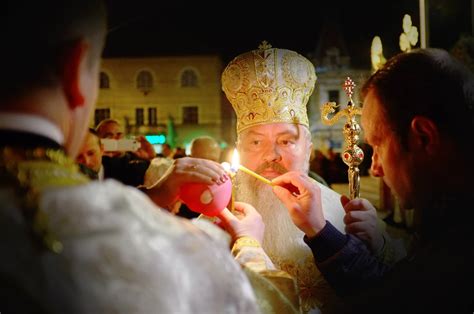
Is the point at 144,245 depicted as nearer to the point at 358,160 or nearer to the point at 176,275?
the point at 176,275

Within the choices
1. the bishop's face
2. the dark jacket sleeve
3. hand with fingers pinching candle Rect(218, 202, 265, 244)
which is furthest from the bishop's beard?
hand with fingers pinching candle Rect(218, 202, 265, 244)

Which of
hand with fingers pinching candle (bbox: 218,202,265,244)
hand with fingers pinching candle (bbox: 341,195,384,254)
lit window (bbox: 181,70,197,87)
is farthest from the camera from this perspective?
lit window (bbox: 181,70,197,87)

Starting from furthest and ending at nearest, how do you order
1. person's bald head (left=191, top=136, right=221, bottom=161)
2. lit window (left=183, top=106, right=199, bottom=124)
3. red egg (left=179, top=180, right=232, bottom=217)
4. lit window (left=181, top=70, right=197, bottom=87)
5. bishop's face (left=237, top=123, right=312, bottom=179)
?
lit window (left=181, top=70, right=197, bottom=87), lit window (left=183, top=106, right=199, bottom=124), person's bald head (left=191, top=136, right=221, bottom=161), bishop's face (left=237, top=123, right=312, bottom=179), red egg (left=179, top=180, right=232, bottom=217)

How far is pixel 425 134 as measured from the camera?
6.84 feet

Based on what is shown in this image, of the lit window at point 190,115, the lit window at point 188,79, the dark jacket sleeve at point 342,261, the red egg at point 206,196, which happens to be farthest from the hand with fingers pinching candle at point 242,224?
the lit window at point 188,79

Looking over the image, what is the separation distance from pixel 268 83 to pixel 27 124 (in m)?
2.51

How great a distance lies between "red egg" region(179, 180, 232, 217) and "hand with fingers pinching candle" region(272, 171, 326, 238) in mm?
556

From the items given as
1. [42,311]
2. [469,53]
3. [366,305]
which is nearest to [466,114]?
[366,305]

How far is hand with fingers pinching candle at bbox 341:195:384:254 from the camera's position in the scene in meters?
2.83

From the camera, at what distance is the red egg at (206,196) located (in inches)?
88.1

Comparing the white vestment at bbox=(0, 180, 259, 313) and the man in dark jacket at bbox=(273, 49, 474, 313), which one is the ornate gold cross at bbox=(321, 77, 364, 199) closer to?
the man in dark jacket at bbox=(273, 49, 474, 313)

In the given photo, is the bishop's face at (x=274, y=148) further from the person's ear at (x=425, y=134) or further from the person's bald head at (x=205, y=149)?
the person's bald head at (x=205, y=149)

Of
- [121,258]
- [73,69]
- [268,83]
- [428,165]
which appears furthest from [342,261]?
[73,69]

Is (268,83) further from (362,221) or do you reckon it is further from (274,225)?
(362,221)
